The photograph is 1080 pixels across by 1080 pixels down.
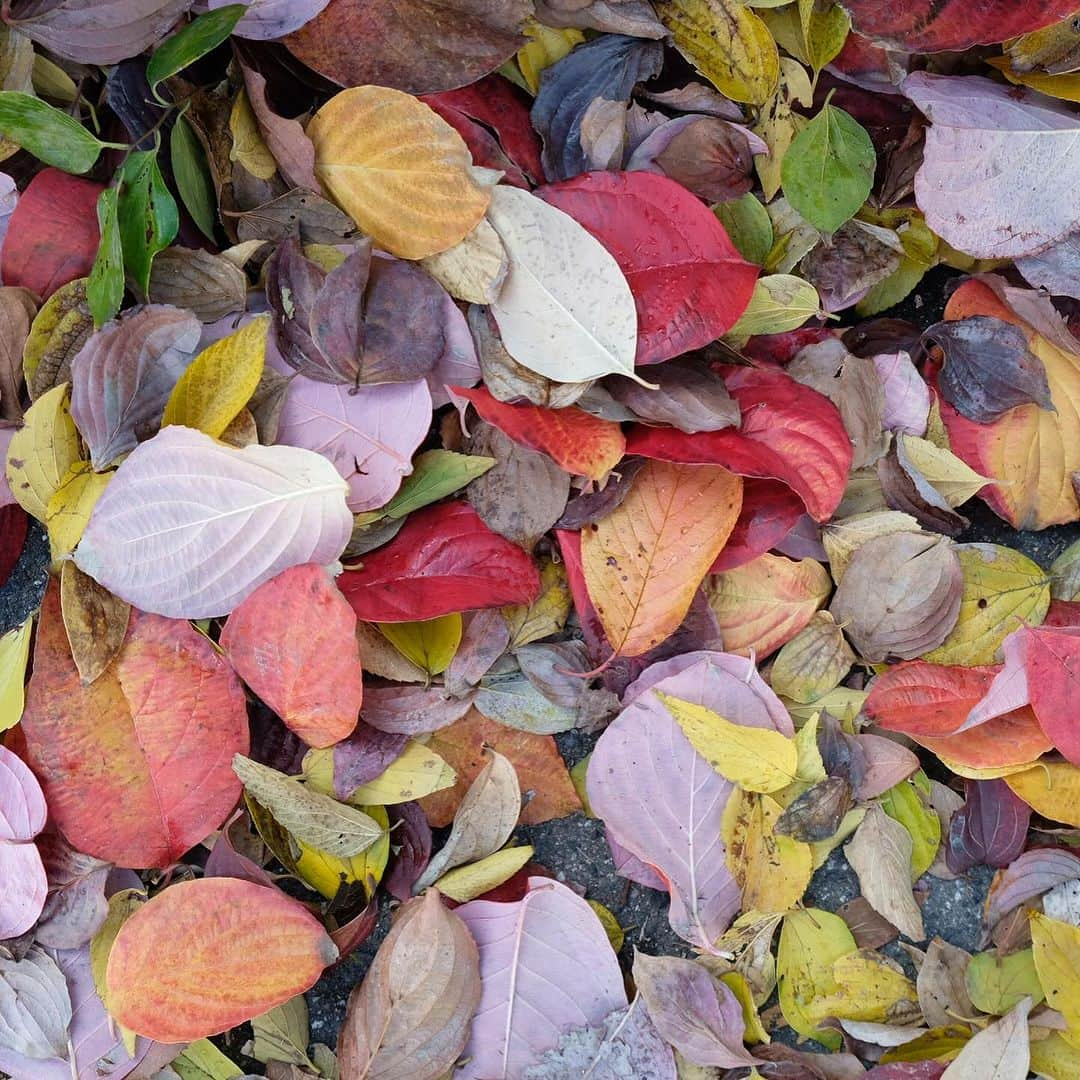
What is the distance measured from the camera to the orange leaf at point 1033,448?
0.63 metres

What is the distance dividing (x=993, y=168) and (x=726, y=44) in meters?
0.17

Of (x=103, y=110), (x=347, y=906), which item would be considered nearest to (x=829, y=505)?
(x=347, y=906)

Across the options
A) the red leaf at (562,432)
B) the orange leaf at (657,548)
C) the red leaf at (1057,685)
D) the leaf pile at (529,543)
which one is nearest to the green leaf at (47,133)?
the leaf pile at (529,543)

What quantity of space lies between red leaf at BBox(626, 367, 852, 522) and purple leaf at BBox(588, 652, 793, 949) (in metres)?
0.11

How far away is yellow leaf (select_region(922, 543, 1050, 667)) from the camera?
61cm

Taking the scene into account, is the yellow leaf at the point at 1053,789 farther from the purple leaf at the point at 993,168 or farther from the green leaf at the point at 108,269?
the green leaf at the point at 108,269

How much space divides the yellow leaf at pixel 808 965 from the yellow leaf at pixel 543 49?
0.50 metres

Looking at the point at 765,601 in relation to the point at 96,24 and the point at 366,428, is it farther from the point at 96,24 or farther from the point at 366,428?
the point at 96,24

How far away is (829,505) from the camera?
0.57 metres

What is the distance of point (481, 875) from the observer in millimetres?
592

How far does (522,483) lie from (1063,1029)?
0.41 m

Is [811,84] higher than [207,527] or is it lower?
higher

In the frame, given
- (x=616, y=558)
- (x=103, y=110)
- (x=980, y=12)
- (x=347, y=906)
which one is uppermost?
(x=980, y=12)

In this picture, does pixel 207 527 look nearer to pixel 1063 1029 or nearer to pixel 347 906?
pixel 347 906
